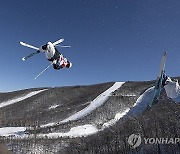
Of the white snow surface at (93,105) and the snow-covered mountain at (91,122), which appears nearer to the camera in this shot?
the snow-covered mountain at (91,122)

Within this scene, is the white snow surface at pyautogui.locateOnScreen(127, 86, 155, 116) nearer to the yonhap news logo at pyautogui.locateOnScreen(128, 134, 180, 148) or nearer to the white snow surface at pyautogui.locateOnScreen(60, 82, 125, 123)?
the white snow surface at pyautogui.locateOnScreen(60, 82, 125, 123)

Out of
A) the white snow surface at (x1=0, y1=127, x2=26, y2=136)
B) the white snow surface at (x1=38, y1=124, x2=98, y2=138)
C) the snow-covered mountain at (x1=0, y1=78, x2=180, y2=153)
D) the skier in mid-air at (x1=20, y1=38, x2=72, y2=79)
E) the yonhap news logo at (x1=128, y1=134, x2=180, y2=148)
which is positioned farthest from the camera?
the white snow surface at (x1=0, y1=127, x2=26, y2=136)

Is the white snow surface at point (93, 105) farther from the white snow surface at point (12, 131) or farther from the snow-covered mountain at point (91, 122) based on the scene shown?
the white snow surface at point (12, 131)

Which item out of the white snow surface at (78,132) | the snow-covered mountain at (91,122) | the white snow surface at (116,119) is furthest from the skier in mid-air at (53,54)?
the white snow surface at (116,119)

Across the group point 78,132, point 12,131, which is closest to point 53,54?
point 78,132

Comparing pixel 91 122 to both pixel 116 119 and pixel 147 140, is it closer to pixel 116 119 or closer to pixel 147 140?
pixel 116 119

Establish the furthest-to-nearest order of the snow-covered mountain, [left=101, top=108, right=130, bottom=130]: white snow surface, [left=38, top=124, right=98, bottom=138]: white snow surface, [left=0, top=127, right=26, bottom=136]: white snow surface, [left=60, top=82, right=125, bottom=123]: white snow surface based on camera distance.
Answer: [left=60, top=82, right=125, bottom=123]: white snow surface, [left=101, top=108, right=130, bottom=130]: white snow surface, [left=0, top=127, right=26, bottom=136]: white snow surface, [left=38, top=124, right=98, bottom=138]: white snow surface, the snow-covered mountain

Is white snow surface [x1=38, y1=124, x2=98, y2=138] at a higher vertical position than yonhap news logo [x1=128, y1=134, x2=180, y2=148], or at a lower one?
higher

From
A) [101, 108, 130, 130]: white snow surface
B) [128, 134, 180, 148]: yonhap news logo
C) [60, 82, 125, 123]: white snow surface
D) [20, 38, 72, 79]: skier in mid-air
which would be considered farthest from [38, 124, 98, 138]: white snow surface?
[20, 38, 72, 79]: skier in mid-air

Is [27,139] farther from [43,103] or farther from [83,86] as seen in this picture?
Answer: [83,86]
